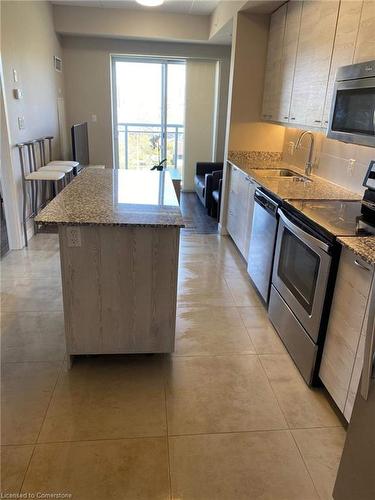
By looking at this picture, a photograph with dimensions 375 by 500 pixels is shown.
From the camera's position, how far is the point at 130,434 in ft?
5.77

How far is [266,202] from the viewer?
9.41 ft

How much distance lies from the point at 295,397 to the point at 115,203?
61.4 inches

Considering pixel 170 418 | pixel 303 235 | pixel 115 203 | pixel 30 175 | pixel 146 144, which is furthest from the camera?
pixel 146 144

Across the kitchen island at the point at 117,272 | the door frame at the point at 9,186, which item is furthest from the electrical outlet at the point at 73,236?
the door frame at the point at 9,186

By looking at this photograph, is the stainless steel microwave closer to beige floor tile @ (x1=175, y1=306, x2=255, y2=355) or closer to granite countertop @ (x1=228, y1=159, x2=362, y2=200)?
granite countertop @ (x1=228, y1=159, x2=362, y2=200)

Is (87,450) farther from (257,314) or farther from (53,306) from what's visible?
(257,314)

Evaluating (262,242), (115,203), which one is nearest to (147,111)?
(262,242)

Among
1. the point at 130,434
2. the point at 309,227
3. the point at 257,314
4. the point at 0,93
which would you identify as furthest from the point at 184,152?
the point at 130,434

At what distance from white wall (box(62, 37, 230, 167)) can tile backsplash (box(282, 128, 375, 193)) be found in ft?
10.8

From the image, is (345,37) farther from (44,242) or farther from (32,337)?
(44,242)

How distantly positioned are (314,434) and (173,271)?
3.61 ft

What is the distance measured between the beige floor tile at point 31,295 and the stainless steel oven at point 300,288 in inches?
65.7

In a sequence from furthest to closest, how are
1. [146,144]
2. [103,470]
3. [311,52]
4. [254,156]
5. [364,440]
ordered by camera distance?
[146,144]
[254,156]
[311,52]
[103,470]
[364,440]

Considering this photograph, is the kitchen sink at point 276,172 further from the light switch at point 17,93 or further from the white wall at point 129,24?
the white wall at point 129,24
